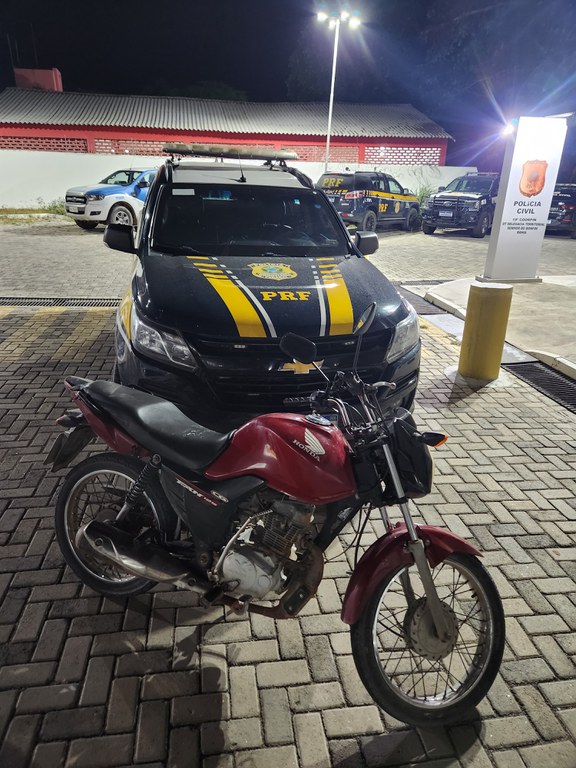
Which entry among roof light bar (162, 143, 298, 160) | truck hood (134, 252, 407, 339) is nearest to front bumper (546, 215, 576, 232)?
roof light bar (162, 143, 298, 160)

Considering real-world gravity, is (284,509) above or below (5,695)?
above

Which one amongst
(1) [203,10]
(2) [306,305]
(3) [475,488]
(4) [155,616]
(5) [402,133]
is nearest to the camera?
(4) [155,616]

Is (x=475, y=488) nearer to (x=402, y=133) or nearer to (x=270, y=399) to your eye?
(x=270, y=399)

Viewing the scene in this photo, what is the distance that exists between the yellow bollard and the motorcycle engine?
400 cm

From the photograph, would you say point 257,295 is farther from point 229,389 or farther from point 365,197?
point 365,197

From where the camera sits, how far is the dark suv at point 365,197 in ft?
53.8

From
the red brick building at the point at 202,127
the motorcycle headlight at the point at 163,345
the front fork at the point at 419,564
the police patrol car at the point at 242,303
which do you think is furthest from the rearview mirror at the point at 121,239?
the red brick building at the point at 202,127

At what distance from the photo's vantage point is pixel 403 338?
3.80 metres

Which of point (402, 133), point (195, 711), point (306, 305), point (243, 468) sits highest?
point (402, 133)

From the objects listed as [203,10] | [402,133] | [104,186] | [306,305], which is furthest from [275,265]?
[203,10]

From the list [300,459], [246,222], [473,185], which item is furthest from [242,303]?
[473,185]

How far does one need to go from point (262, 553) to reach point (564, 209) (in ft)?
63.8

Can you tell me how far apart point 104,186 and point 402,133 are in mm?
17193

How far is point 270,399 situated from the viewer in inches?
132
